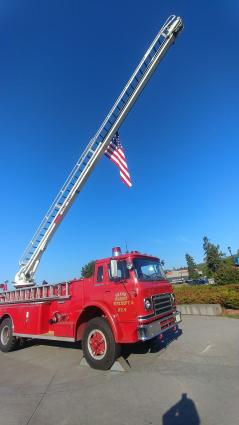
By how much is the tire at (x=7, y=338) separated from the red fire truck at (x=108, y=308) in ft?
3.07

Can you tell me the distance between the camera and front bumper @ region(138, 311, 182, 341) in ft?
20.6

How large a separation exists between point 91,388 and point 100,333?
137cm

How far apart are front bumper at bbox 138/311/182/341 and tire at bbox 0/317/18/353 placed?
5.44 m

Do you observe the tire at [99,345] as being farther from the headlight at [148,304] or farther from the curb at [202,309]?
the curb at [202,309]

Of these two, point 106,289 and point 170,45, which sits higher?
point 170,45

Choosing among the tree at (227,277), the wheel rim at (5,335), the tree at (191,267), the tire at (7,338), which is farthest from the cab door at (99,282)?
the tree at (191,267)

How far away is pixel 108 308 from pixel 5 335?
17.3ft

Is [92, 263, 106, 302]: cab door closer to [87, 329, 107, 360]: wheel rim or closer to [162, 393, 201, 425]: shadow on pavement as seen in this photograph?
[87, 329, 107, 360]: wheel rim

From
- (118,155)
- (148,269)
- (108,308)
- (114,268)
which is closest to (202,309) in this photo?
(148,269)

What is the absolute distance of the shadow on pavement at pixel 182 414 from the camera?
13.4ft

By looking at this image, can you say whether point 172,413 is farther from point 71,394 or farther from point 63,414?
point 71,394

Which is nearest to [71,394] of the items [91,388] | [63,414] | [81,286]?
[91,388]

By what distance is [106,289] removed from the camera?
285 inches

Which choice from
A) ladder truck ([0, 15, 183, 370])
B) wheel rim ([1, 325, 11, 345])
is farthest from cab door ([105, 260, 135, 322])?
wheel rim ([1, 325, 11, 345])
